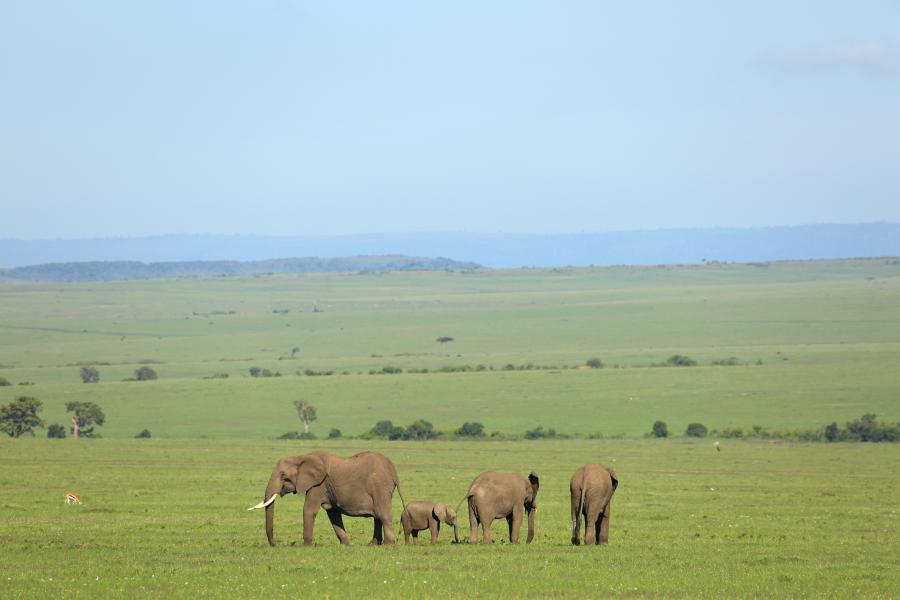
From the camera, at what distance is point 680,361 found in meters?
92.9

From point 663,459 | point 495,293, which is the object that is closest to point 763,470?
point 663,459

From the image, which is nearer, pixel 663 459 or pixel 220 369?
Result: pixel 663 459

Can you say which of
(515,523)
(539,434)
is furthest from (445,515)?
(539,434)

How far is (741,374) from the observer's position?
271ft

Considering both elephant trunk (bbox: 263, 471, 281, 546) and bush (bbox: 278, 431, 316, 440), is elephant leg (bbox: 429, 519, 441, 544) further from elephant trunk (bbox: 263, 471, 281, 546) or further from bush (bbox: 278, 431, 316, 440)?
bush (bbox: 278, 431, 316, 440)

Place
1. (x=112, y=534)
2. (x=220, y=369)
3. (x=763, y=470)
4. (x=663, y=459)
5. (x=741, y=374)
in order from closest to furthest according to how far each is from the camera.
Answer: (x=112, y=534), (x=763, y=470), (x=663, y=459), (x=741, y=374), (x=220, y=369)

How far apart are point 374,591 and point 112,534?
7.87 meters

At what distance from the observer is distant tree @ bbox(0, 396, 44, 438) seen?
57.5 m

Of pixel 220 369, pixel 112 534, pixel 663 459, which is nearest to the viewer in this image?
pixel 112 534

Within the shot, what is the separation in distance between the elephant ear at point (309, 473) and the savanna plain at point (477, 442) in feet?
3.24

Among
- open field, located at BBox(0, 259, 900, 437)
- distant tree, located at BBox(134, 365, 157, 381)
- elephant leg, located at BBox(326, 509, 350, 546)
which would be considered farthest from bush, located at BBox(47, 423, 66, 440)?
elephant leg, located at BBox(326, 509, 350, 546)

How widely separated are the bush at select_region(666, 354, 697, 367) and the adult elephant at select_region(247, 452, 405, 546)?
7235cm

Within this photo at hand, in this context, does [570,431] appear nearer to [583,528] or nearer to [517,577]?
[583,528]

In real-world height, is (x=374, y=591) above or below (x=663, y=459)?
above
